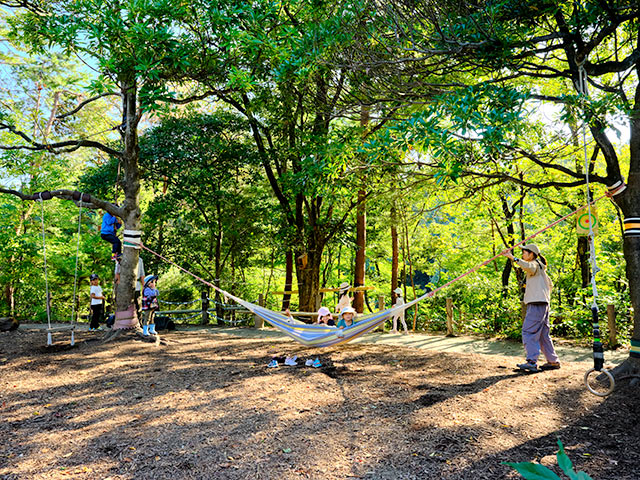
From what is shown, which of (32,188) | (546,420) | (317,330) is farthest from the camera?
(32,188)

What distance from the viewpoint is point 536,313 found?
440 centimetres

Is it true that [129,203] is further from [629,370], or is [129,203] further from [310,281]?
[629,370]

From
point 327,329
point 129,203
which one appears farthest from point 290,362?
point 129,203

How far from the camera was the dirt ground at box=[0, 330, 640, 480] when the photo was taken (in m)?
2.49

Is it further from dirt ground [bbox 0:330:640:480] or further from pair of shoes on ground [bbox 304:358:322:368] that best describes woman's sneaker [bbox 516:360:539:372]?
pair of shoes on ground [bbox 304:358:322:368]

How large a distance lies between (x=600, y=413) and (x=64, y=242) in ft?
42.2

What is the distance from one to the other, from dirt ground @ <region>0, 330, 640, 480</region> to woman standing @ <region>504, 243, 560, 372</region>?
0.60ft

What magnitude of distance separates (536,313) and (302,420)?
2.73m

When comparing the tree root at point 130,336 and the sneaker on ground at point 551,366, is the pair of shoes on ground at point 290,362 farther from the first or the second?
the sneaker on ground at point 551,366

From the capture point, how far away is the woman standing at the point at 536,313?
4.39 meters

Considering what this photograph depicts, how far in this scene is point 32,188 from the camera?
34.8 feet

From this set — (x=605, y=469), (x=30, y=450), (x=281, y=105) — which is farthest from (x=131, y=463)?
(x=281, y=105)

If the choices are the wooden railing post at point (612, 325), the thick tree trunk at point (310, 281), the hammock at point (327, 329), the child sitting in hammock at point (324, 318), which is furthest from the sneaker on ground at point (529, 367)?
the thick tree trunk at point (310, 281)

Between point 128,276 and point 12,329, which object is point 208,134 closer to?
point 128,276
